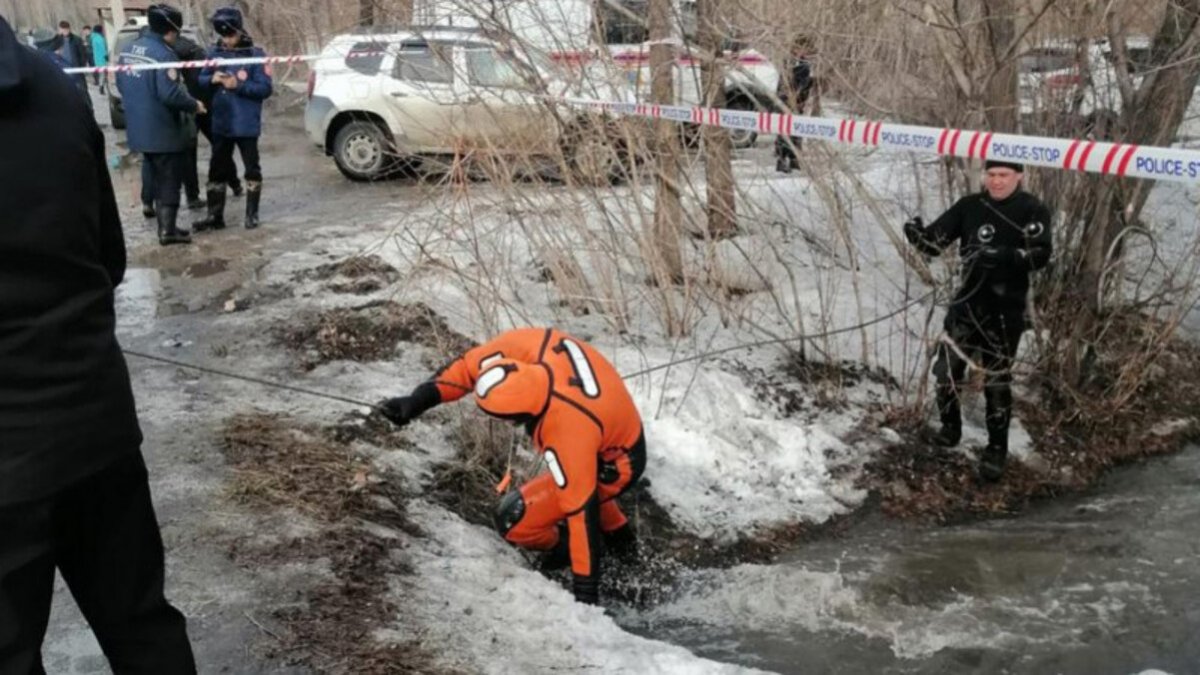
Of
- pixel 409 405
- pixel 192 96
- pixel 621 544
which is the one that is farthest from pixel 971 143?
pixel 192 96

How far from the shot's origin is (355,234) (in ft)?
27.8

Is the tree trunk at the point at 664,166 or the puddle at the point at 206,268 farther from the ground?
the tree trunk at the point at 664,166

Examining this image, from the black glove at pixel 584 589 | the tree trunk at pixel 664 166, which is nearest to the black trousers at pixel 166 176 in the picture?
the tree trunk at pixel 664 166

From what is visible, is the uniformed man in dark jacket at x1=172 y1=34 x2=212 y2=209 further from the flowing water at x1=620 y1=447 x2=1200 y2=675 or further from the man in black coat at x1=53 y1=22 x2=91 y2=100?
the man in black coat at x1=53 y1=22 x2=91 y2=100

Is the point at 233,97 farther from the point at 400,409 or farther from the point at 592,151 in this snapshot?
the point at 400,409

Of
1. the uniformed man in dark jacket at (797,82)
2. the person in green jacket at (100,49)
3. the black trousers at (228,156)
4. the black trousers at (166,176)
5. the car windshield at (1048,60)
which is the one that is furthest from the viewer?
the person in green jacket at (100,49)

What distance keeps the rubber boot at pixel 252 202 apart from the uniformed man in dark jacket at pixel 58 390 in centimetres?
676

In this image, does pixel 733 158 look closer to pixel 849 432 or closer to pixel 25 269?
pixel 849 432

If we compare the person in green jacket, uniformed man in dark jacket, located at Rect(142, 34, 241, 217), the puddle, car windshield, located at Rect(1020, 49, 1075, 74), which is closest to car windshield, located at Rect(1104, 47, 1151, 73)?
car windshield, located at Rect(1020, 49, 1075, 74)

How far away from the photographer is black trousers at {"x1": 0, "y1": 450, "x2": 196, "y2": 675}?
1874 millimetres

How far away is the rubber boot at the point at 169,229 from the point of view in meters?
7.88

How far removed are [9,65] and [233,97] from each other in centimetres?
671

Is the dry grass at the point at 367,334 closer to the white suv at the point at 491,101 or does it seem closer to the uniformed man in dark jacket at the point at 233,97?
the white suv at the point at 491,101

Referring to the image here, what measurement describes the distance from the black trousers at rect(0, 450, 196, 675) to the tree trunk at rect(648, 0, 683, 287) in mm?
4070
